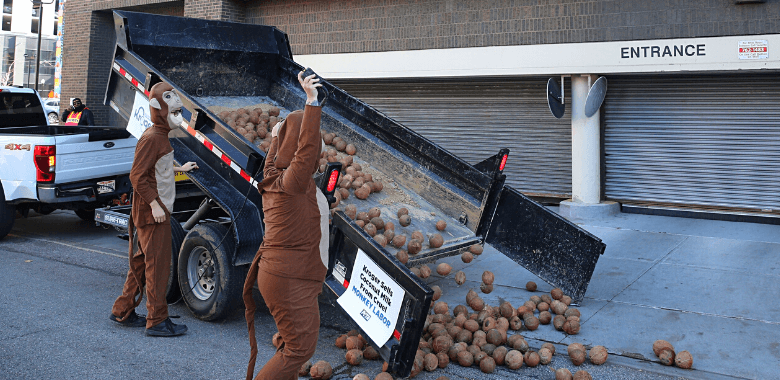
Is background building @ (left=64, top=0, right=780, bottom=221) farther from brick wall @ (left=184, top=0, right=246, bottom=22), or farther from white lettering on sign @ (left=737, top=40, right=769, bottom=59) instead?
brick wall @ (left=184, top=0, right=246, bottom=22)

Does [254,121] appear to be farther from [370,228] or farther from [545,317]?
[545,317]

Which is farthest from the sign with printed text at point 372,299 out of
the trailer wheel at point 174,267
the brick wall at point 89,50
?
the brick wall at point 89,50

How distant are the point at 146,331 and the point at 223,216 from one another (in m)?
1.55

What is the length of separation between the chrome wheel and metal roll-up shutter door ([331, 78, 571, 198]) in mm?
7144

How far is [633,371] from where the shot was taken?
15.8ft

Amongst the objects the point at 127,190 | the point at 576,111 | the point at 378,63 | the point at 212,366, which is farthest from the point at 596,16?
the point at 212,366

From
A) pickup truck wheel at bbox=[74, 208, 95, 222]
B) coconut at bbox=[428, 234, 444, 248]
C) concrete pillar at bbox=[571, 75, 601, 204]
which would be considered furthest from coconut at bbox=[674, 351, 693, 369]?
pickup truck wheel at bbox=[74, 208, 95, 222]

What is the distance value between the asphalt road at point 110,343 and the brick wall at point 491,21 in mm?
6349

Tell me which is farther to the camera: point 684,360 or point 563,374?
point 684,360

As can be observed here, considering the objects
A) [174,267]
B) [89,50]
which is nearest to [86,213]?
[174,267]

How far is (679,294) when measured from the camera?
6691 mm

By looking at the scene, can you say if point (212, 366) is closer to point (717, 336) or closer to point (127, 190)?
point (717, 336)

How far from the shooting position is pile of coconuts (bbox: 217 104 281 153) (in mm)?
6556

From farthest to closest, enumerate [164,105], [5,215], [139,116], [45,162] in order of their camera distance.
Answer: [5,215] → [45,162] → [139,116] → [164,105]
